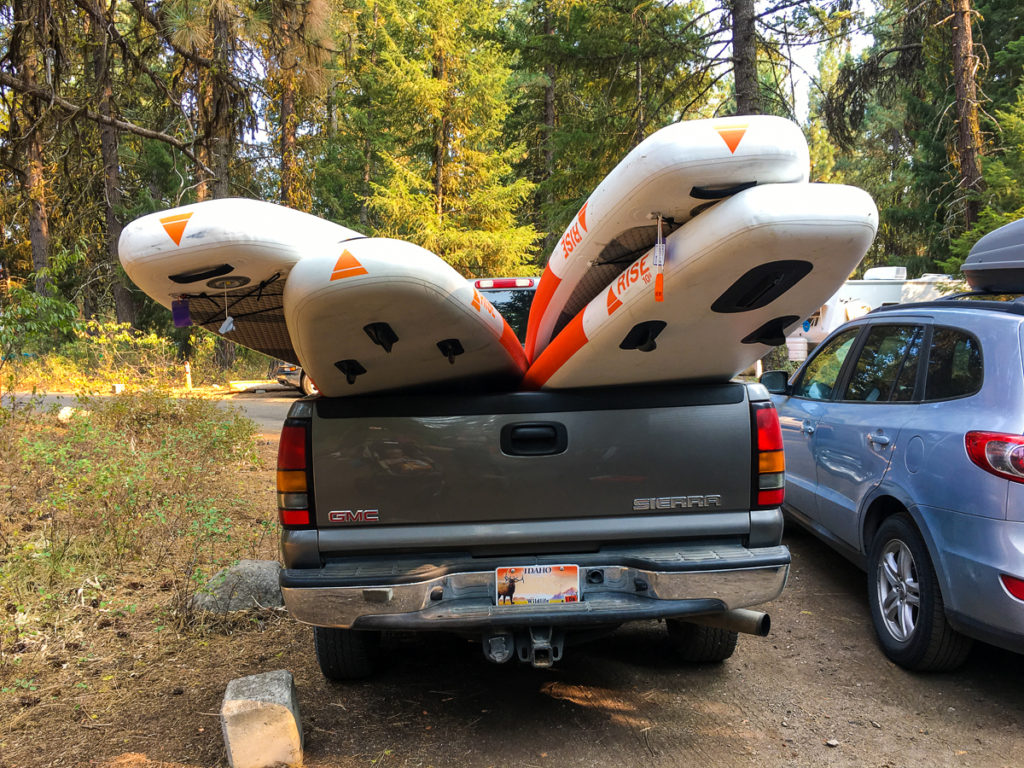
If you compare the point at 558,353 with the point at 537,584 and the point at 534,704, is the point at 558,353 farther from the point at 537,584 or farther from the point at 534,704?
the point at 534,704

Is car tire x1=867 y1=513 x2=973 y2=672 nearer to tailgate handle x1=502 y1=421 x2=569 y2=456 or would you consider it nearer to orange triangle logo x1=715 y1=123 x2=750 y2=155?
tailgate handle x1=502 y1=421 x2=569 y2=456

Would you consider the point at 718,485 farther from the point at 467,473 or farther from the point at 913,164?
the point at 913,164

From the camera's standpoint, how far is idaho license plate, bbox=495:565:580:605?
9.25 feet

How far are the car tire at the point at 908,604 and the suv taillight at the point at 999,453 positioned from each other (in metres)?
0.61

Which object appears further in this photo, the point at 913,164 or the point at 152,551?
the point at 913,164

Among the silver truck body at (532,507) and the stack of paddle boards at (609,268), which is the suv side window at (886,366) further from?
the silver truck body at (532,507)

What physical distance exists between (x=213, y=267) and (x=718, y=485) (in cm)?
222

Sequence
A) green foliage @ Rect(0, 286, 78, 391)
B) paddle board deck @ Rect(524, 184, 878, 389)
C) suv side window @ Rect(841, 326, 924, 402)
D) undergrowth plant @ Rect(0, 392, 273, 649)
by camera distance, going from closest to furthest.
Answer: paddle board deck @ Rect(524, 184, 878, 389)
suv side window @ Rect(841, 326, 924, 402)
undergrowth plant @ Rect(0, 392, 273, 649)
green foliage @ Rect(0, 286, 78, 391)

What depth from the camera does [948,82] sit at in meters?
17.3

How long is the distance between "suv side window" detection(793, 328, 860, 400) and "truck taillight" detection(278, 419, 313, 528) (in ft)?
11.8

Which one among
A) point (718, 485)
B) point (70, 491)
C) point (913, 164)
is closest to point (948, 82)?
point (913, 164)

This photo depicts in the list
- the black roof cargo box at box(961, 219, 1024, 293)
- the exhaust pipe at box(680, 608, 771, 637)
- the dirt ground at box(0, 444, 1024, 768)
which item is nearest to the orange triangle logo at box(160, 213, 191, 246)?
the dirt ground at box(0, 444, 1024, 768)

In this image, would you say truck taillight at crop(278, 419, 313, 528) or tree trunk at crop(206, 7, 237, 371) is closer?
truck taillight at crop(278, 419, 313, 528)

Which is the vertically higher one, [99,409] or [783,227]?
[783,227]
